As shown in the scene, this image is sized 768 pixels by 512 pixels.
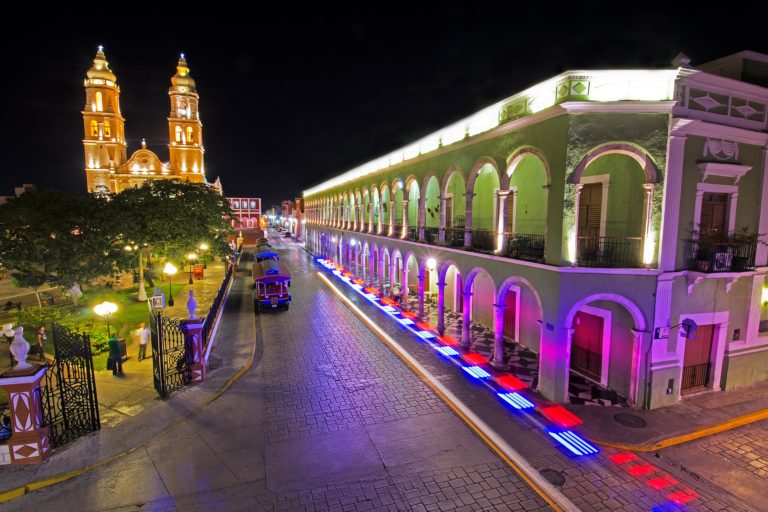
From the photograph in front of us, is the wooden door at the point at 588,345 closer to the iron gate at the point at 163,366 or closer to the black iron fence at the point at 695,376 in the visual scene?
the black iron fence at the point at 695,376

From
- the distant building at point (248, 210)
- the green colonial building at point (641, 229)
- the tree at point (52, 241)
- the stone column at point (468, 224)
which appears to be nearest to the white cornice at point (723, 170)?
the green colonial building at point (641, 229)

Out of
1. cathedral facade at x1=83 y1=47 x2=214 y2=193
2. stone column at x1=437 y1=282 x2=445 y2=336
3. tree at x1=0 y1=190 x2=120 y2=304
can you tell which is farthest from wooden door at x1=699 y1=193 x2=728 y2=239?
cathedral facade at x1=83 y1=47 x2=214 y2=193

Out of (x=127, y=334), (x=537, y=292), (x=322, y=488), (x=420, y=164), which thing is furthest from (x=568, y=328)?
(x=127, y=334)

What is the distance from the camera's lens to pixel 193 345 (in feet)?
38.3

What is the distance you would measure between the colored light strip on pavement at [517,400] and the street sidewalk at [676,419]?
1.09 m

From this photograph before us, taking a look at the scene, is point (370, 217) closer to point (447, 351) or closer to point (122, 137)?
point (447, 351)

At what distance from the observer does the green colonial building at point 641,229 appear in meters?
10.1

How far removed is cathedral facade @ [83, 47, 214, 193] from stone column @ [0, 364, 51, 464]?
56747mm

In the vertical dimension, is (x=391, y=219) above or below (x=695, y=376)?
above

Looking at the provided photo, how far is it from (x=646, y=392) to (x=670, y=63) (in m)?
8.72

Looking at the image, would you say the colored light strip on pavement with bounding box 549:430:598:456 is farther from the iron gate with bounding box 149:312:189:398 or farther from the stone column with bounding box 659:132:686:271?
the iron gate with bounding box 149:312:189:398

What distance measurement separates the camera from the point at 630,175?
36.0 feet

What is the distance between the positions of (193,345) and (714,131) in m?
16.0

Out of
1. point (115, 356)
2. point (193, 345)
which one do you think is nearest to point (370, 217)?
point (193, 345)
